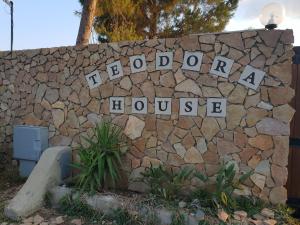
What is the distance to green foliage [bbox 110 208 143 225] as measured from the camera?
4387 millimetres

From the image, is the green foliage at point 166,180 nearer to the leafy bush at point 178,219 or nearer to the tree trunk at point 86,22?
the leafy bush at point 178,219

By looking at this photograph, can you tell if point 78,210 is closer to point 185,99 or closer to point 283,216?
point 185,99

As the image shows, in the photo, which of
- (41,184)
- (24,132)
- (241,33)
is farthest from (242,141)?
(24,132)

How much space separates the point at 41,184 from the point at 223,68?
3005mm

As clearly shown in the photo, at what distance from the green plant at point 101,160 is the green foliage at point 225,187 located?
1.26m

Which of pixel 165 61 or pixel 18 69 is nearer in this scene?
pixel 165 61

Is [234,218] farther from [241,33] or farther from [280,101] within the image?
[241,33]

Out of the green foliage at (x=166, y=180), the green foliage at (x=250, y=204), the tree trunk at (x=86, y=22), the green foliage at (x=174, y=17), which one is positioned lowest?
the green foliage at (x=250, y=204)

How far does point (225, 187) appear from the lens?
442cm

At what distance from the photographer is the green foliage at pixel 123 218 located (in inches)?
173

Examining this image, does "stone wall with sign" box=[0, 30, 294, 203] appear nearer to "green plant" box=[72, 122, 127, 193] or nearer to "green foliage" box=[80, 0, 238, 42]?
"green plant" box=[72, 122, 127, 193]

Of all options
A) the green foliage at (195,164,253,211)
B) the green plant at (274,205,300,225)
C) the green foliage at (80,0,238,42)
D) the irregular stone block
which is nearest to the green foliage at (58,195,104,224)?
the irregular stone block

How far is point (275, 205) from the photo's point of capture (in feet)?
14.8

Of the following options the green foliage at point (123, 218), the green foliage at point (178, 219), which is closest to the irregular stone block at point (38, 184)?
the green foliage at point (123, 218)
